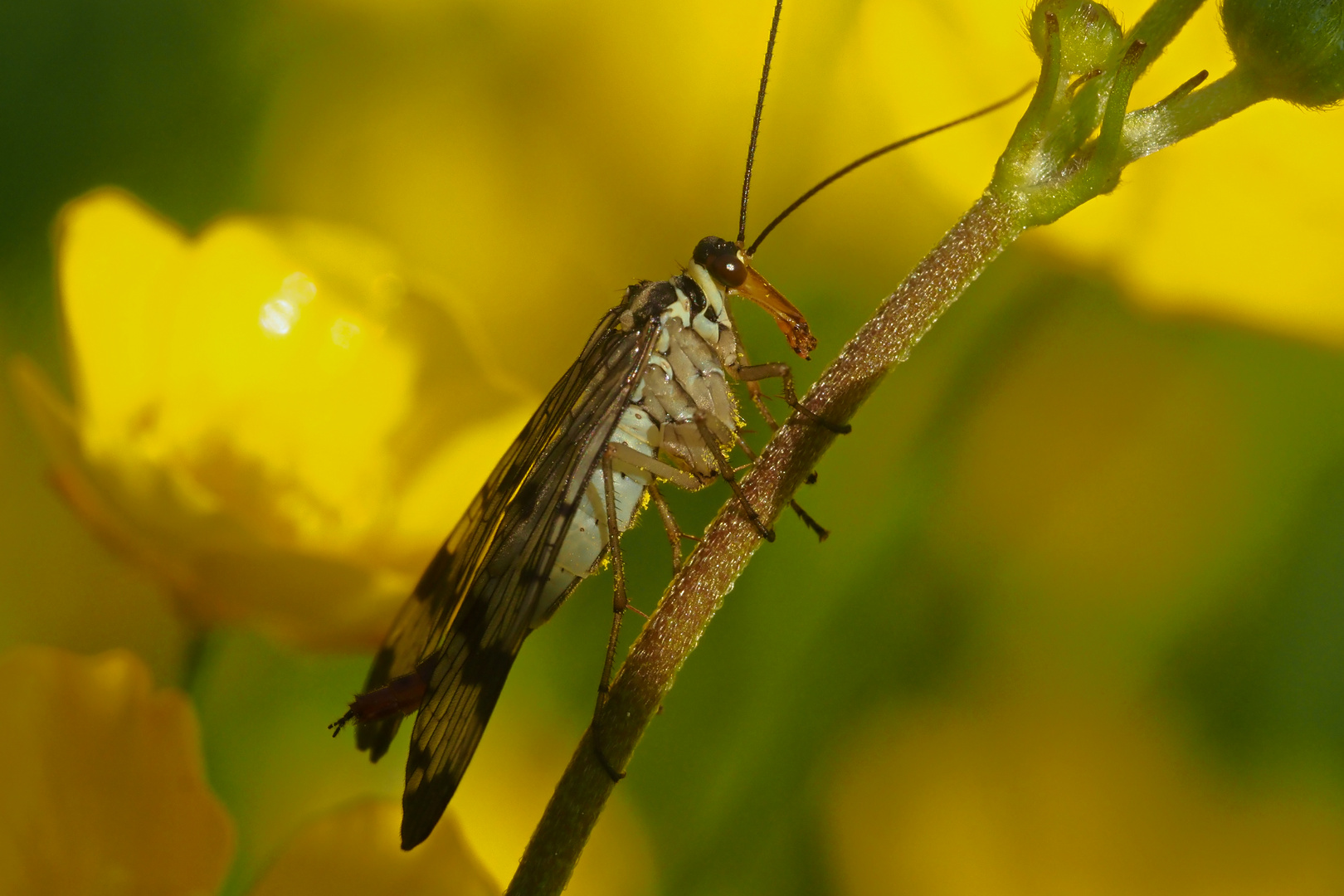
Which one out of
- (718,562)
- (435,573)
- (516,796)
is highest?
(718,562)

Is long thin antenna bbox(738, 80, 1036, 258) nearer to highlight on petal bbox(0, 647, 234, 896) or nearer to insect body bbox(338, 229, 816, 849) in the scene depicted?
insect body bbox(338, 229, 816, 849)

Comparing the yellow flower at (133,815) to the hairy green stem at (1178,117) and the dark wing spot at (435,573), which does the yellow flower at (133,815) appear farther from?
the hairy green stem at (1178,117)

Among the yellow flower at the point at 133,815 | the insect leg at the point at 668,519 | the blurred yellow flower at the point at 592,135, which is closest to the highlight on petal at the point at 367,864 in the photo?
the yellow flower at the point at 133,815

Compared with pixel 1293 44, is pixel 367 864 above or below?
below

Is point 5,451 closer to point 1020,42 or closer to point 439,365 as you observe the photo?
point 439,365

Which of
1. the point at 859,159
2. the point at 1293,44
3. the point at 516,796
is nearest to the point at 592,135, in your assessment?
the point at 859,159

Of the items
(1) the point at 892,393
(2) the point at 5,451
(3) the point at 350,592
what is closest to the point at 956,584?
(1) the point at 892,393

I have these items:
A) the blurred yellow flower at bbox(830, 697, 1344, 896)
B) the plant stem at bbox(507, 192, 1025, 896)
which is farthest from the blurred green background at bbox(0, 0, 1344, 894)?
the plant stem at bbox(507, 192, 1025, 896)

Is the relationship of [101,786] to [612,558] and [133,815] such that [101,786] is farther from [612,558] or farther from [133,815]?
[612,558]
